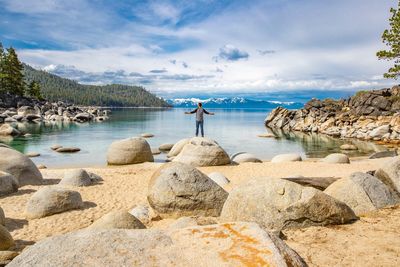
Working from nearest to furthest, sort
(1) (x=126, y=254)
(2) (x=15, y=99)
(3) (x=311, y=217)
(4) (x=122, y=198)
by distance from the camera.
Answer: (1) (x=126, y=254), (3) (x=311, y=217), (4) (x=122, y=198), (2) (x=15, y=99)

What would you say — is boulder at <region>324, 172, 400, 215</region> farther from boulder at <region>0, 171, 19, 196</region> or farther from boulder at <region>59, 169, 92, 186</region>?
boulder at <region>0, 171, 19, 196</region>

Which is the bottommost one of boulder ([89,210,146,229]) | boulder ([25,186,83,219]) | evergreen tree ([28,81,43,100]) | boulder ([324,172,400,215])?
boulder ([25,186,83,219])

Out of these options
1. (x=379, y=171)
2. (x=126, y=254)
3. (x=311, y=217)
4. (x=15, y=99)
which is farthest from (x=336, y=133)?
(x=15, y=99)

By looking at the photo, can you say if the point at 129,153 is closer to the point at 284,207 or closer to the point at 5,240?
the point at 5,240

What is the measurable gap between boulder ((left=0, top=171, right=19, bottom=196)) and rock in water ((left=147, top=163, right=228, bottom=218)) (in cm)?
685

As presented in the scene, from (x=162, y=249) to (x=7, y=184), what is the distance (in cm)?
1226

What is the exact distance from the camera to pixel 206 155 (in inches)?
795

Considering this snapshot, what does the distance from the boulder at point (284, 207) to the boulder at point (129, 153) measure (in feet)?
53.2

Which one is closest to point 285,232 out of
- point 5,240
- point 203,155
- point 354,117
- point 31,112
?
point 5,240

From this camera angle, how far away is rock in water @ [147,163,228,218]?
931 cm

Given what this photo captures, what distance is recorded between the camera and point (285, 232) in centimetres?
622

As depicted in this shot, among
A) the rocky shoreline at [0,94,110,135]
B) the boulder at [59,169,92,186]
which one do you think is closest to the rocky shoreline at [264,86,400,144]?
the boulder at [59,169,92,186]

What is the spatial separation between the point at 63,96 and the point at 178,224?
17273cm

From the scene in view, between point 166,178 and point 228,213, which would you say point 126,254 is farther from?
point 166,178
